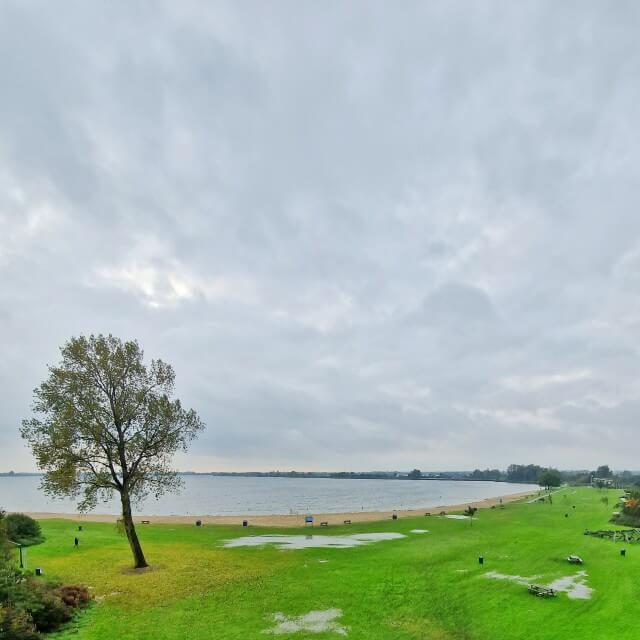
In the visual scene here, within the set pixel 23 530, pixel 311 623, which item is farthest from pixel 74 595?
pixel 23 530

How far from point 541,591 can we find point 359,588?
→ 12.4 metres

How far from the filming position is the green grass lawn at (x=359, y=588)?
25.6 m

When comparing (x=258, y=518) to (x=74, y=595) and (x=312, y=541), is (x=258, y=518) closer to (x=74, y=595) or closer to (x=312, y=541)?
(x=312, y=541)

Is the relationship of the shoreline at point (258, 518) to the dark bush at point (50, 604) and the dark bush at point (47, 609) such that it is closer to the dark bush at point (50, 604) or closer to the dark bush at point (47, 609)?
the dark bush at point (50, 604)

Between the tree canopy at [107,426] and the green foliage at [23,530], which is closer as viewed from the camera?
the tree canopy at [107,426]

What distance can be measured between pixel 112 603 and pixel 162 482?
35.9ft

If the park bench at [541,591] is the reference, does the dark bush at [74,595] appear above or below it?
above

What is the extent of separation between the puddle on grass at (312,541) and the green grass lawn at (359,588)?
3.21 meters

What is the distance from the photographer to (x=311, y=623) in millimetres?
25953

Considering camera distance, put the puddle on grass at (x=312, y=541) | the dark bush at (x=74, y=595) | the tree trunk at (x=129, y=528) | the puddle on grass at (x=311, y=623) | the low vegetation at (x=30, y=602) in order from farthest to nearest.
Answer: the puddle on grass at (x=312, y=541) < the tree trunk at (x=129, y=528) < the dark bush at (x=74, y=595) < the puddle on grass at (x=311, y=623) < the low vegetation at (x=30, y=602)

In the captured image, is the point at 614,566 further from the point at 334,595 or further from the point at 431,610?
the point at 334,595

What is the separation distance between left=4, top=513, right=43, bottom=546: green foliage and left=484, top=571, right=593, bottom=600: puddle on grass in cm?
4805

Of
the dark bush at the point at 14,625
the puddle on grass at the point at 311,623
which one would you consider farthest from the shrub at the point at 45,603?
the puddle on grass at the point at 311,623

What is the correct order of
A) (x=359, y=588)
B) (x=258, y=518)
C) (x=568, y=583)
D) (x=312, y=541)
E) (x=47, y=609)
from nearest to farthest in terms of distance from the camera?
1. (x=47, y=609)
2. (x=359, y=588)
3. (x=568, y=583)
4. (x=312, y=541)
5. (x=258, y=518)
